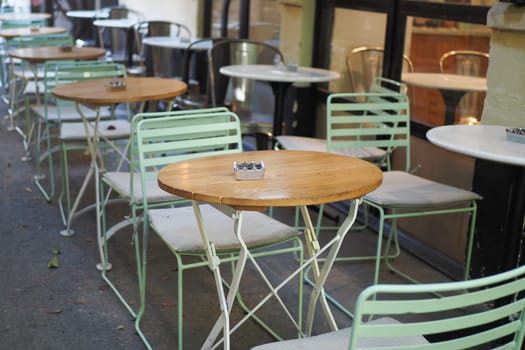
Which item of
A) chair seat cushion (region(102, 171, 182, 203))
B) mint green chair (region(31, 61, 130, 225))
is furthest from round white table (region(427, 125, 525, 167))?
mint green chair (region(31, 61, 130, 225))

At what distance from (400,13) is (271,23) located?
2144 mm

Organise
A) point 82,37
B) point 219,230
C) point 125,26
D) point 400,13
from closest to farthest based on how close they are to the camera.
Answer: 1. point 219,230
2. point 400,13
3. point 125,26
4. point 82,37

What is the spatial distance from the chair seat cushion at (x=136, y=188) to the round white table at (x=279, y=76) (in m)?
1.34

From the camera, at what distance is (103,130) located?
5.04 m

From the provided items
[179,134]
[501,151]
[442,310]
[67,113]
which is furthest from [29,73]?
[442,310]

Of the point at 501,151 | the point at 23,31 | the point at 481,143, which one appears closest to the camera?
the point at 501,151

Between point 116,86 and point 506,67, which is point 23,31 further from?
point 506,67

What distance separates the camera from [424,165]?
4820 millimetres

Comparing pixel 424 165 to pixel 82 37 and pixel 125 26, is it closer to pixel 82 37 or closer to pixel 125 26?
pixel 125 26

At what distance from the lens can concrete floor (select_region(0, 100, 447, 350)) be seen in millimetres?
3527

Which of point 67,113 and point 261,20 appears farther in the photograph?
point 261,20

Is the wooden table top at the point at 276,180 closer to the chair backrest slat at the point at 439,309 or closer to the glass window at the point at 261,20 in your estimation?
the chair backrest slat at the point at 439,309

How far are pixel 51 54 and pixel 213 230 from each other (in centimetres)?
384

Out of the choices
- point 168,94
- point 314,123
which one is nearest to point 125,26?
point 314,123
